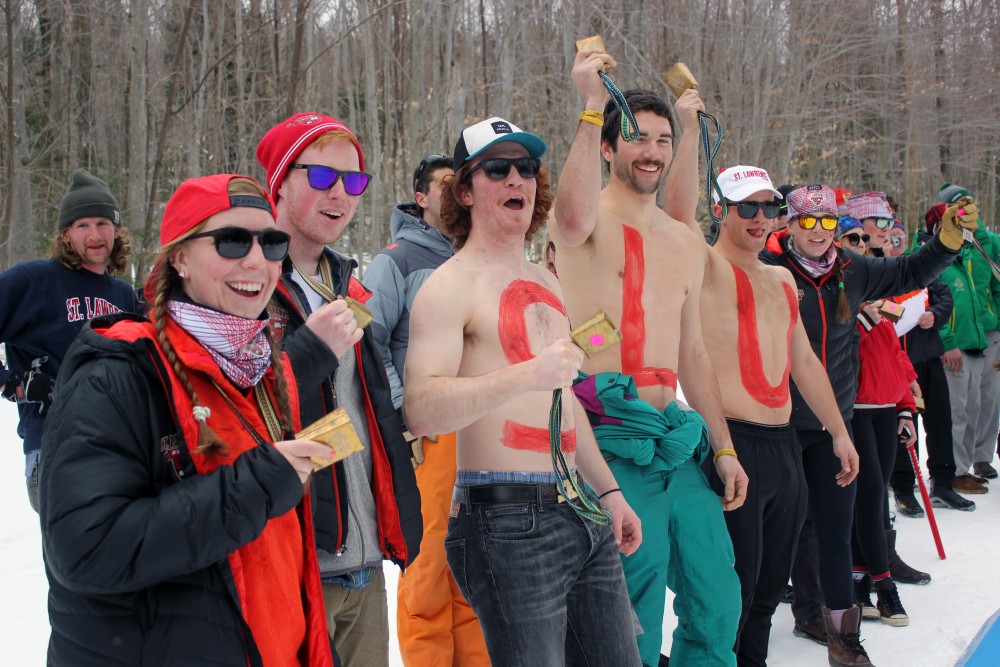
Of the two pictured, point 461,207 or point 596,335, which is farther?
point 461,207

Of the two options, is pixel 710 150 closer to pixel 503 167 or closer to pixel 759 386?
pixel 759 386

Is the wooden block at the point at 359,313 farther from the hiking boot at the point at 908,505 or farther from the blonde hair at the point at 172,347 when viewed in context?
the hiking boot at the point at 908,505

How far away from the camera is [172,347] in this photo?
1640mm

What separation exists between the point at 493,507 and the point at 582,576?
35 centimetres

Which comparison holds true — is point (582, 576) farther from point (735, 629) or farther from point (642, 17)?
point (642, 17)

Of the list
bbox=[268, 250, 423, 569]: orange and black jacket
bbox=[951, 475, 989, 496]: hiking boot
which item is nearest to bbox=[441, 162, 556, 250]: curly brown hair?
bbox=[268, 250, 423, 569]: orange and black jacket

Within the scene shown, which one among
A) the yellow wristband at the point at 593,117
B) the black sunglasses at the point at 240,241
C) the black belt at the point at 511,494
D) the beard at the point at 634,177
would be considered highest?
the yellow wristband at the point at 593,117

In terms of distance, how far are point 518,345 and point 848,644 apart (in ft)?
7.95

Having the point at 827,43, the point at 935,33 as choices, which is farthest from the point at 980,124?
the point at 827,43

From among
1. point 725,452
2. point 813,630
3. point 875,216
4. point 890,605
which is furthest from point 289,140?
point 875,216

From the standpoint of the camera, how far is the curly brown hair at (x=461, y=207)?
2684 mm

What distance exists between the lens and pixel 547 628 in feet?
7.64

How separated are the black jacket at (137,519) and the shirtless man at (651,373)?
172cm

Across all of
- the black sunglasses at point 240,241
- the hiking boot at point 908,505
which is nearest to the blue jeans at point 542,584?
the black sunglasses at point 240,241
